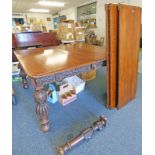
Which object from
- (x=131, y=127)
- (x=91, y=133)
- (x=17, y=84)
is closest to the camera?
(x=91, y=133)

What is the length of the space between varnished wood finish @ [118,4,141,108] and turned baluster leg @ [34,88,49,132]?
3.06 ft

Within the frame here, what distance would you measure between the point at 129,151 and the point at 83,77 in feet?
5.79

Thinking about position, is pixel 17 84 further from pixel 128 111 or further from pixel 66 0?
pixel 66 0

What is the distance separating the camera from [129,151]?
54.4 inches

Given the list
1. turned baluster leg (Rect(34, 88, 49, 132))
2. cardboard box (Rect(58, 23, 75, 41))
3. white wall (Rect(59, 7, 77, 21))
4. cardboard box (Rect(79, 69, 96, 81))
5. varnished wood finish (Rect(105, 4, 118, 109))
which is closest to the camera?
turned baluster leg (Rect(34, 88, 49, 132))

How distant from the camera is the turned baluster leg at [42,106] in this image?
147 cm

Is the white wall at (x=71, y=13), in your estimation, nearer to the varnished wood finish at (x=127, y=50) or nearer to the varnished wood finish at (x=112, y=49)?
the varnished wood finish at (x=127, y=50)

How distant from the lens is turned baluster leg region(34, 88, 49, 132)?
1.47 metres

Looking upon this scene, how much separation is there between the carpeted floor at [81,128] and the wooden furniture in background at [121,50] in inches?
8.6

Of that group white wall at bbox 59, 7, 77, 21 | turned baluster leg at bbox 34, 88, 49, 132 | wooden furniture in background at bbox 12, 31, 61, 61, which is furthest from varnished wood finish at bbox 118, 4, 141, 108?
white wall at bbox 59, 7, 77, 21

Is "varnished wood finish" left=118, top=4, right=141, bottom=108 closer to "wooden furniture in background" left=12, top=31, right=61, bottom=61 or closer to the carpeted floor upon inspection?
the carpeted floor

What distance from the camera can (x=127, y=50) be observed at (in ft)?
6.09

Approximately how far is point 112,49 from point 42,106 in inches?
38.9

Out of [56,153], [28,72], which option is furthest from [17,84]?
[56,153]
